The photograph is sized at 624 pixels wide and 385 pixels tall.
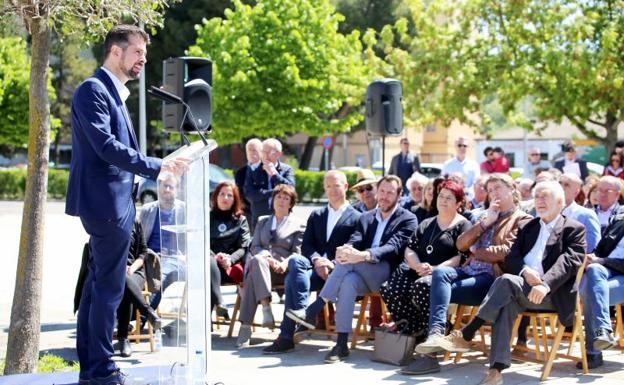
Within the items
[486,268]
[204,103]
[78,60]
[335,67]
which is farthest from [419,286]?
[78,60]

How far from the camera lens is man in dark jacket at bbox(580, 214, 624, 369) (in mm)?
6941

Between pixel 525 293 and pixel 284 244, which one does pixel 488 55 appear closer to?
pixel 284 244

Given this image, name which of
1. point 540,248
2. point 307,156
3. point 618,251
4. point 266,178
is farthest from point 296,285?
point 307,156

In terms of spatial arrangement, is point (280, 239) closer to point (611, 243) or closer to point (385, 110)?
point (611, 243)

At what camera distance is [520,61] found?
78.6 ft

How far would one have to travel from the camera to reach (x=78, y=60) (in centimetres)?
5153

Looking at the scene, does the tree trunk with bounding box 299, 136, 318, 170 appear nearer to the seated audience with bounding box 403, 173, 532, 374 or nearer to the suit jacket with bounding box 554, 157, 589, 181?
the suit jacket with bounding box 554, 157, 589, 181

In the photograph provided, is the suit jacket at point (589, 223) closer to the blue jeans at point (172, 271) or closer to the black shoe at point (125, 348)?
the black shoe at point (125, 348)

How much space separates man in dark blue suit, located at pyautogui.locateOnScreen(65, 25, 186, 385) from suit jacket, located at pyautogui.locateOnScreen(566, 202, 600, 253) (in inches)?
166

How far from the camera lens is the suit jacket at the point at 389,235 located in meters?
8.01

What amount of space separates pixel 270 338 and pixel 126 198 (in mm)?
3820

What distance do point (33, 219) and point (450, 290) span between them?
324 centimetres

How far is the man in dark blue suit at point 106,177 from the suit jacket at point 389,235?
3.20 metres

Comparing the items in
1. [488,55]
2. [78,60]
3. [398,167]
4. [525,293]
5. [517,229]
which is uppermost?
[78,60]
